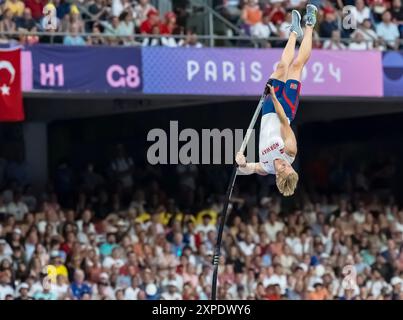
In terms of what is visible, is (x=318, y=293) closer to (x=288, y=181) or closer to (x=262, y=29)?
(x=262, y=29)

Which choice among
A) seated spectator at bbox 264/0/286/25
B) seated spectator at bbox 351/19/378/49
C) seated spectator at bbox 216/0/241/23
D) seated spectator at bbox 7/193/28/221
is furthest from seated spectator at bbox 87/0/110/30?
seated spectator at bbox 351/19/378/49

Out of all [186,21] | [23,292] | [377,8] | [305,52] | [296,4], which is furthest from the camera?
[377,8]

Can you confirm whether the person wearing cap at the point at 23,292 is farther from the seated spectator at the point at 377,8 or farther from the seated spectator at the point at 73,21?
the seated spectator at the point at 377,8

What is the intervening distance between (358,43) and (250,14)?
2045mm

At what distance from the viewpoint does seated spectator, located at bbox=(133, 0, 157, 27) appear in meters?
21.2

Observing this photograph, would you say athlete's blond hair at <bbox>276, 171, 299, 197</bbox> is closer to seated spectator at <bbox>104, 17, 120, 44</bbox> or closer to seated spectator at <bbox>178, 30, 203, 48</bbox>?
seated spectator at <bbox>178, 30, 203, 48</bbox>

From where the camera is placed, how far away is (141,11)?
A: 70.2ft

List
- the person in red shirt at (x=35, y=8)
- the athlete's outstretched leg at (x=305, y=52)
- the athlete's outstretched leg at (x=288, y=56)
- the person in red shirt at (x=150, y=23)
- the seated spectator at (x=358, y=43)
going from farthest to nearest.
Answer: the seated spectator at (x=358, y=43) → the person in red shirt at (x=150, y=23) → the person in red shirt at (x=35, y=8) → the athlete's outstretched leg at (x=305, y=52) → the athlete's outstretched leg at (x=288, y=56)

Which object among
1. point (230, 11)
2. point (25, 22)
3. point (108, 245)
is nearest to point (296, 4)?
point (230, 11)

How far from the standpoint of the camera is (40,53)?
1991 centimetres

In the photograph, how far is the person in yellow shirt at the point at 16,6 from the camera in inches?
805

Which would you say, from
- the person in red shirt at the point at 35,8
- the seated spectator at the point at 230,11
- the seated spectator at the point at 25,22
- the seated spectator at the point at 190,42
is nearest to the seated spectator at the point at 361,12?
the seated spectator at the point at 230,11

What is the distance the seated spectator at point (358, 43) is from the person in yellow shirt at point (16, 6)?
5.92 meters
